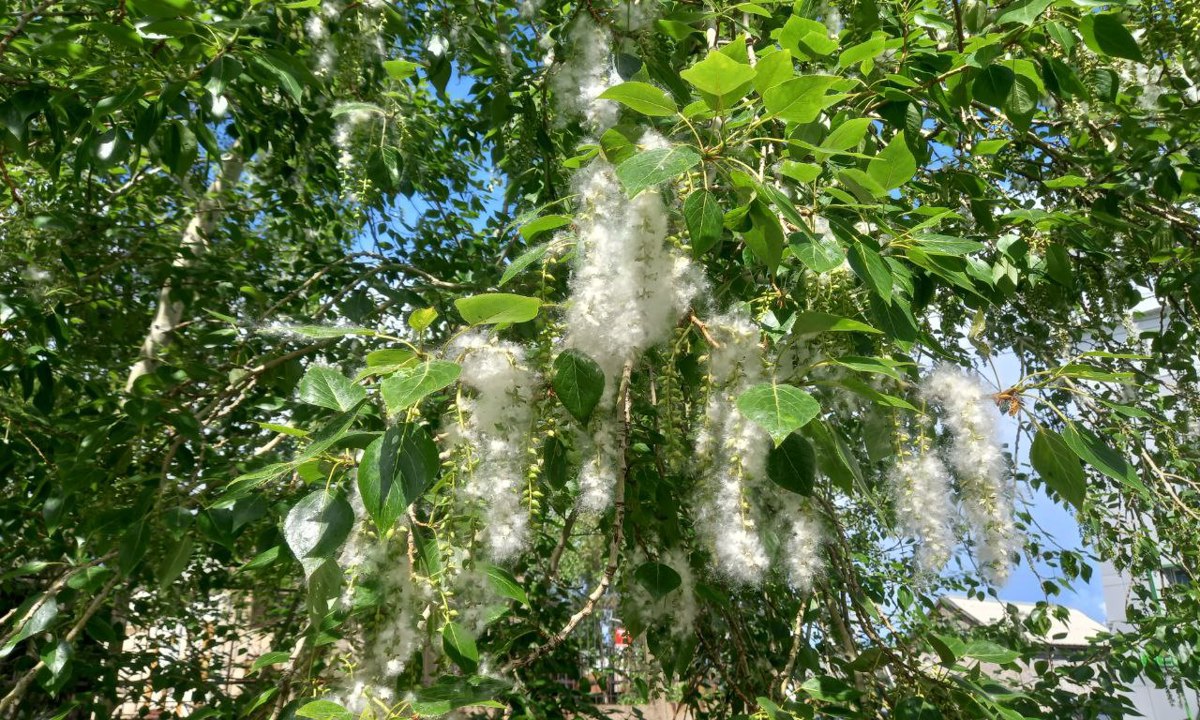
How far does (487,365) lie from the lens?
3.38ft

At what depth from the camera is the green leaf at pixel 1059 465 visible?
1.08m

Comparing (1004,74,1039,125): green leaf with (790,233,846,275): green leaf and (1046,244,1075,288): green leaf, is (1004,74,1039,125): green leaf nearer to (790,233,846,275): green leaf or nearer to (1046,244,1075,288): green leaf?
(1046,244,1075,288): green leaf

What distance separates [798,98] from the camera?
90 centimetres

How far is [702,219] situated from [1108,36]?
820mm

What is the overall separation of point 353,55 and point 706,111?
1.58m

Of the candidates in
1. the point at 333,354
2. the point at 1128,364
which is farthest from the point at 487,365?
the point at 1128,364

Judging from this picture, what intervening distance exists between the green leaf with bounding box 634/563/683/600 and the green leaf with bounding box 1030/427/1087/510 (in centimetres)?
59

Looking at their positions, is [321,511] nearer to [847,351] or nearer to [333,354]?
[847,351]

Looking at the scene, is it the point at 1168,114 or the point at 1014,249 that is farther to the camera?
the point at 1168,114

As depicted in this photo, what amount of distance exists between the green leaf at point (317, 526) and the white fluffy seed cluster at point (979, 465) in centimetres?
89

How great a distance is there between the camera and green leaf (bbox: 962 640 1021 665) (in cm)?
143

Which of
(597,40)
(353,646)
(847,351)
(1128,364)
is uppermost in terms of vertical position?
(597,40)

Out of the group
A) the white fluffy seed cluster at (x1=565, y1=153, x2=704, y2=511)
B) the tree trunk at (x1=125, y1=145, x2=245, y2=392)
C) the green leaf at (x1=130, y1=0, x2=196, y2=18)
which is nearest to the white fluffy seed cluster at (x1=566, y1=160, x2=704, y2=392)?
the white fluffy seed cluster at (x1=565, y1=153, x2=704, y2=511)

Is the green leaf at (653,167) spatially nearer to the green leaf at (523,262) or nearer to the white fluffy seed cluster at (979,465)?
the green leaf at (523,262)
